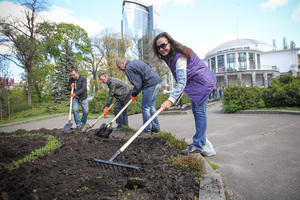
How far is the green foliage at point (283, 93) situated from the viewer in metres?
7.64

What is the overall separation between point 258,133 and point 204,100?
99.2 inches

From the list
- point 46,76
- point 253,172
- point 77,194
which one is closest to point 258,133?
point 253,172

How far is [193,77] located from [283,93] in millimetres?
7225

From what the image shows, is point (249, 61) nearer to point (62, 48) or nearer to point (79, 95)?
point (62, 48)

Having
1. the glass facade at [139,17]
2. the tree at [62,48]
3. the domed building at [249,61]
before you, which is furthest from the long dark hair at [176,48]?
the glass facade at [139,17]

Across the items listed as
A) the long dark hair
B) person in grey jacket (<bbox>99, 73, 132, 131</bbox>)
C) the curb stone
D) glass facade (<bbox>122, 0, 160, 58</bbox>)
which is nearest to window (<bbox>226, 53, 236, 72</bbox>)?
glass facade (<bbox>122, 0, 160, 58</bbox>)

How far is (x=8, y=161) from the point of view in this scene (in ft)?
8.38

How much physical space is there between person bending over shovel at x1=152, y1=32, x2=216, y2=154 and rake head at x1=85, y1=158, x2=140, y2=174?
39.0 inches

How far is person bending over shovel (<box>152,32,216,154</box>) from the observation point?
2791 millimetres

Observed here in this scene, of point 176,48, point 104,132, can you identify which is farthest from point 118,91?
point 176,48

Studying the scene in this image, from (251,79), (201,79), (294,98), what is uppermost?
(251,79)

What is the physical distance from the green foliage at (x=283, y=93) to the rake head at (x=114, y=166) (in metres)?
8.33

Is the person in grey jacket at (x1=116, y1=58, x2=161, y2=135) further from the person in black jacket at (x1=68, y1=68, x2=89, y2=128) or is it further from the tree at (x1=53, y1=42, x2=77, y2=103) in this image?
the tree at (x1=53, y1=42, x2=77, y2=103)

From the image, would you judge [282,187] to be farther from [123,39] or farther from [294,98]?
[123,39]
